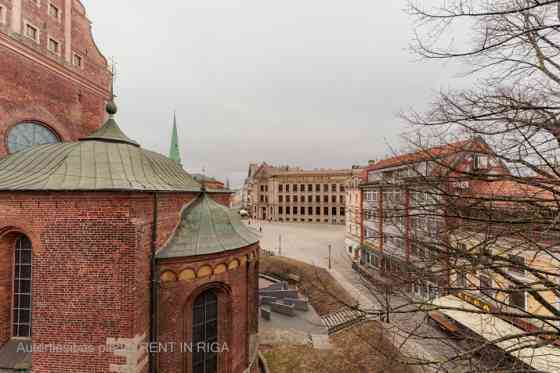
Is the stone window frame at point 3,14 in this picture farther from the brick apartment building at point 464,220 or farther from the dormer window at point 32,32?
the brick apartment building at point 464,220

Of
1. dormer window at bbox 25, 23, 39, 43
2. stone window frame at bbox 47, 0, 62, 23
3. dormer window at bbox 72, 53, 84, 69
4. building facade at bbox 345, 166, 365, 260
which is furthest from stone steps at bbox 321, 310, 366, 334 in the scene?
stone window frame at bbox 47, 0, 62, 23

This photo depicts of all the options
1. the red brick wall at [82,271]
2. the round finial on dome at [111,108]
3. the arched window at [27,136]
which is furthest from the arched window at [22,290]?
the round finial on dome at [111,108]

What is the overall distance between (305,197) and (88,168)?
53974 millimetres

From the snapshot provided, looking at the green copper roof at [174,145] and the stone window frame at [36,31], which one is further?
the green copper roof at [174,145]

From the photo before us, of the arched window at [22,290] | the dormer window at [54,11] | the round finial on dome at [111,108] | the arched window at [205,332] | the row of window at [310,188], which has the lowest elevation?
the arched window at [205,332]

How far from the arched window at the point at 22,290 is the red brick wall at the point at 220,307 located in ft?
13.5

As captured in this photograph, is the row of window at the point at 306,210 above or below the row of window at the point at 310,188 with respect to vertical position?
below

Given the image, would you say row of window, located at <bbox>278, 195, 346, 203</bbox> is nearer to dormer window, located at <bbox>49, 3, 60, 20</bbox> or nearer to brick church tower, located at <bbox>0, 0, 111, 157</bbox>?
brick church tower, located at <bbox>0, 0, 111, 157</bbox>

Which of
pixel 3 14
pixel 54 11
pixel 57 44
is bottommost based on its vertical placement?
pixel 3 14

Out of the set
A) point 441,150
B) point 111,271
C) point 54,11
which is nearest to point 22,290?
point 111,271

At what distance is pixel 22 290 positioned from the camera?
7527 mm

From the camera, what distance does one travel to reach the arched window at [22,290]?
749 cm

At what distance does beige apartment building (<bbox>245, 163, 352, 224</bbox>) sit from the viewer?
58.3 m

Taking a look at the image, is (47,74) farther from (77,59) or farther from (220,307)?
(220,307)
